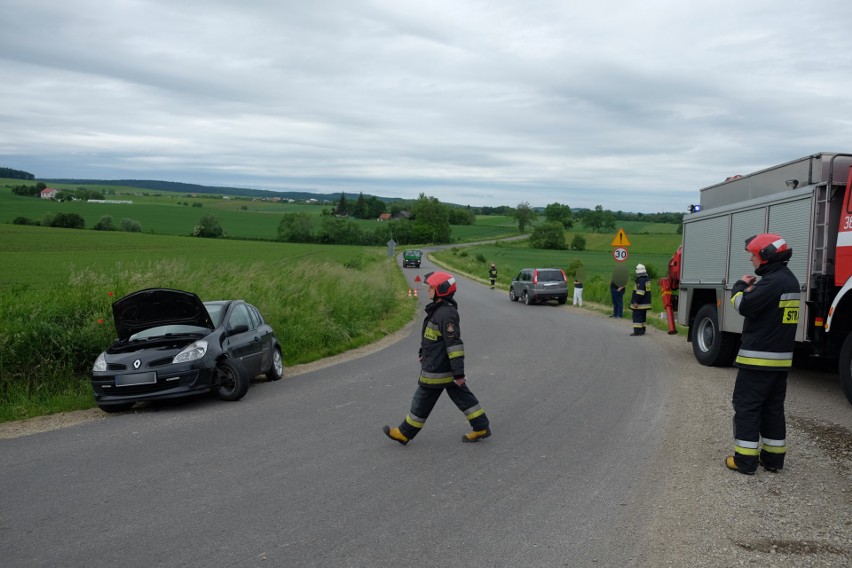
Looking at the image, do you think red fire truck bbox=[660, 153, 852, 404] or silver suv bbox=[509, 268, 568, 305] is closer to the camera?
red fire truck bbox=[660, 153, 852, 404]

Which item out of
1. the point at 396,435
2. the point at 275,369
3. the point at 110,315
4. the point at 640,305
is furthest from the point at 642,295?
the point at 396,435

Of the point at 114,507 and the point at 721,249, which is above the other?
the point at 721,249

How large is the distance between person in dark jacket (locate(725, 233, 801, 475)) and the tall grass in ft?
27.0

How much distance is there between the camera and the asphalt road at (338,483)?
14.9 feet

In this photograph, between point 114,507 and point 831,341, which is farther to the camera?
point 831,341

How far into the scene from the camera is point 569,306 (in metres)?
30.5

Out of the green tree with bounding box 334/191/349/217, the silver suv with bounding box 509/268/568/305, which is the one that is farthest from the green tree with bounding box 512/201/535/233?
the silver suv with bounding box 509/268/568/305

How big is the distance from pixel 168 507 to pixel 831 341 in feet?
27.6

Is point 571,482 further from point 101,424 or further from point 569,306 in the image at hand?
point 569,306

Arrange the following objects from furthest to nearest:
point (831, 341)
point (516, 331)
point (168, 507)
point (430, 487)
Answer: point (516, 331) < point (831, 341) < point (430, 487) < point (168, 507)

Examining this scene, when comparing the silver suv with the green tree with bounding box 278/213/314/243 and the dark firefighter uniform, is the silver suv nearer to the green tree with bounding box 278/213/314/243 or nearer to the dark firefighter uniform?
the dark firefighter uniform

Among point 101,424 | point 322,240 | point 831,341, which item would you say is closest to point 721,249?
point 831,341

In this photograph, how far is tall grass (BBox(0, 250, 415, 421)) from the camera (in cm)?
1035

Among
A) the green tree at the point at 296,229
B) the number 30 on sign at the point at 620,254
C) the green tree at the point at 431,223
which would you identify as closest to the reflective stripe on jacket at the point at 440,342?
the number 30 on sign at the point at 620,254
